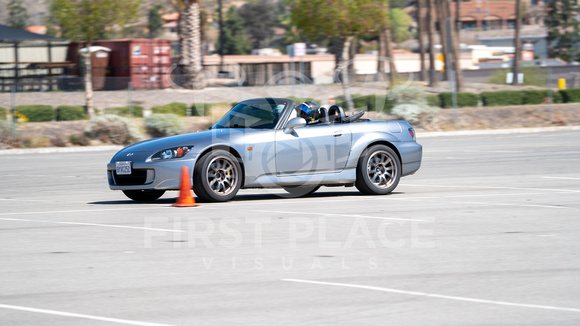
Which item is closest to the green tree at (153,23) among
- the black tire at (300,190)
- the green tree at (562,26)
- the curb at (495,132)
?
the green tree at (562,26)

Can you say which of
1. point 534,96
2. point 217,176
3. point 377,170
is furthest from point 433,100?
point 217,176

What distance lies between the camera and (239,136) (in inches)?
417

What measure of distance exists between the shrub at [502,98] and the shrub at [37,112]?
59.8ft

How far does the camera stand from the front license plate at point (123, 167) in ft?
34.1

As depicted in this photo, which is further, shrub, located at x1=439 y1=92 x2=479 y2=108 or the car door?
shrub, located at x1=439 y1=92 x2=479 y2=108

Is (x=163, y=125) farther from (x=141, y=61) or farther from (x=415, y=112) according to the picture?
(x=141, y=61)

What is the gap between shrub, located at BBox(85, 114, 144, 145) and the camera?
86.9ft

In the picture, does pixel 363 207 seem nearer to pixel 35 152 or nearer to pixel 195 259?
pixel 195 259

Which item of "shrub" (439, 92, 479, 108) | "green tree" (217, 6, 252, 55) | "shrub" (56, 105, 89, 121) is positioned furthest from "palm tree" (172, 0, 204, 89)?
"green tree" (217, 6, 252, 55)

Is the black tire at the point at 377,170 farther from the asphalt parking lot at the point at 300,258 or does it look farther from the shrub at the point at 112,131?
the shrub at the point at 112,131

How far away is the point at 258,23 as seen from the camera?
5438 inches

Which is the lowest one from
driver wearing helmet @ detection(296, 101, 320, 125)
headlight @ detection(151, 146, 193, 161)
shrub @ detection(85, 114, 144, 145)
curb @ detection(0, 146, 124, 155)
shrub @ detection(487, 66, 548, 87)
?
curb @ detection(0, 146, 124, 155)

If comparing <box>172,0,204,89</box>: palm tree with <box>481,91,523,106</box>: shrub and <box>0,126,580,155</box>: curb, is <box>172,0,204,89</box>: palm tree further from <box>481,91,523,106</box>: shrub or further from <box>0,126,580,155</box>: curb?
<box>0,126,580,155</box>: curb

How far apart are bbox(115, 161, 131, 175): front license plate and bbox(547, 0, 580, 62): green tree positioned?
323ft
